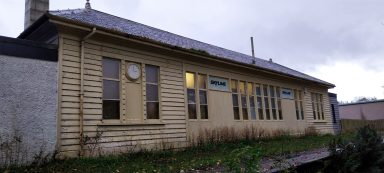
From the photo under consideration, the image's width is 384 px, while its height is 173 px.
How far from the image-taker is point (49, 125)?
8766 mm

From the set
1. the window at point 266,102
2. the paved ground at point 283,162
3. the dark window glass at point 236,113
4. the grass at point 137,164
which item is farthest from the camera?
the window at point 266,102

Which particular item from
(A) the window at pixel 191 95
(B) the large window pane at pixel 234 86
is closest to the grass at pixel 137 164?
(A) the window at pixel 191 95

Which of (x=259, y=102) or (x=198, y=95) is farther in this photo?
(x=259, y=102)

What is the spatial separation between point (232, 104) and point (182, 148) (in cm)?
383

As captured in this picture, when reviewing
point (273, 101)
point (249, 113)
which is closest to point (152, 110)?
point (249, 113)

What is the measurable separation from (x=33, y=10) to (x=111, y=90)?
13.9 feet

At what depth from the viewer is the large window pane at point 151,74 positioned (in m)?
11.7

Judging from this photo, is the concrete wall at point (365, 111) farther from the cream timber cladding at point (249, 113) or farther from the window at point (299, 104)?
the window at point (299, 104)

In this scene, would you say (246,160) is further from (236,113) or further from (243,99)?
(243,99)

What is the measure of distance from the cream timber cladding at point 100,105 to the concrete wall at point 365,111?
1669 inches

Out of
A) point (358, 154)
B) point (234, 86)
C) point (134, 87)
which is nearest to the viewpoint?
point (358, 154)

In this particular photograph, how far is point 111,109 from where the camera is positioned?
10383 millimetres

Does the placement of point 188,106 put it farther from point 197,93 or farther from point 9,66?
point 9,66

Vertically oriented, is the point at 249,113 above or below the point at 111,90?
below
